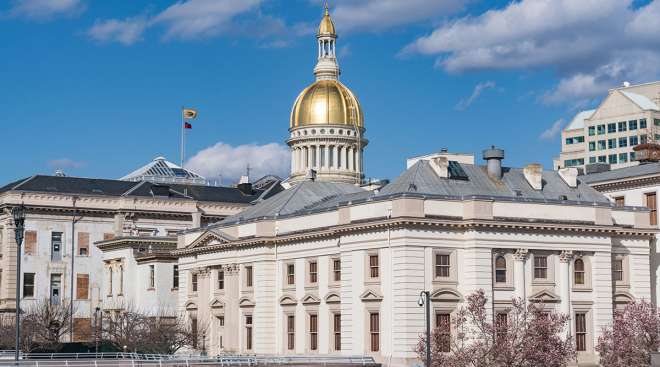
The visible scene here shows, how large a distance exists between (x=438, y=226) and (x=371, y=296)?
19.2ft

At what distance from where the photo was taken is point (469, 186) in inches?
3157

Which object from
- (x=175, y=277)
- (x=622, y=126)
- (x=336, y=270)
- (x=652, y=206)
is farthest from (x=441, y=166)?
(x=622, y=126)

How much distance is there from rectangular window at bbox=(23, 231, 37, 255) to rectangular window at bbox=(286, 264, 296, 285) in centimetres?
A: 3829

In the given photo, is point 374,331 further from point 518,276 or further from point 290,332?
point 290,332

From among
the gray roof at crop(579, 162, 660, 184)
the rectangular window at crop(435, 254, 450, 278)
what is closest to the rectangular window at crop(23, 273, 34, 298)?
the gray roof at crop(579, 162, 660, 184)

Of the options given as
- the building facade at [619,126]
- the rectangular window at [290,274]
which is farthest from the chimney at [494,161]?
the building facade at [619,126]

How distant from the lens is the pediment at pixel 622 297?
8075 cm

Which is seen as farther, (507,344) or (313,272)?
(313,272)

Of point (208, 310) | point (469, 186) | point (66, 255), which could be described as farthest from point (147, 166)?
point (469, 186)

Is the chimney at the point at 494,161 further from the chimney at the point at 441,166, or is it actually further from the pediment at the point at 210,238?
the pediment at the point at 210,238

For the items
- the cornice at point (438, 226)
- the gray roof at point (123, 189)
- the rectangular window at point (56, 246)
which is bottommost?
the cornice at point (438, 226)

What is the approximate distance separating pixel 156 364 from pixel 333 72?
64177 millimetres

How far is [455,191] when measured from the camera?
259ft

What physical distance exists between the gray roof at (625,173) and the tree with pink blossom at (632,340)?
1972 centimetres
